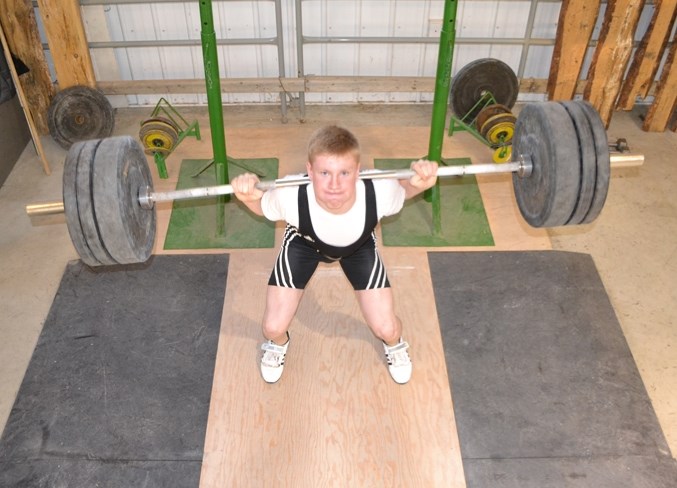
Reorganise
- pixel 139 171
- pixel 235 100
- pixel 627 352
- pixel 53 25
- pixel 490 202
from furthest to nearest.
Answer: pixel 235 100 → pixel 53 25 → pixel 490 202 → pixel 627 352 → pixel 139 171

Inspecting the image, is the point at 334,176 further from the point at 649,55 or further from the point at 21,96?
the point at 649,55

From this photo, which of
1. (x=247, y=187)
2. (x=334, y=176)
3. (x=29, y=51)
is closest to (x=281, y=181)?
(x=247, y=187)

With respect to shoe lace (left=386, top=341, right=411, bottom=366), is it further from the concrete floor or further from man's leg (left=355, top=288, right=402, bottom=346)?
the concrete floor

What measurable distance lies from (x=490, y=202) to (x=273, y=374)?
2.04 meters

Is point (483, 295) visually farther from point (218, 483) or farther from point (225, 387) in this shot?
point (218, 483)

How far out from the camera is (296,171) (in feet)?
14.9

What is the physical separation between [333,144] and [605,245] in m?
2.37

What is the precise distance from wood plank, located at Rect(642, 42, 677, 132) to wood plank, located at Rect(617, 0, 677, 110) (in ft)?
0.25

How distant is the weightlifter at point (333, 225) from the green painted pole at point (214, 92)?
111cm

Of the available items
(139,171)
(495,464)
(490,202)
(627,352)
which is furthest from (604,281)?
(139,171)

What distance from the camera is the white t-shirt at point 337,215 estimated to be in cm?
268

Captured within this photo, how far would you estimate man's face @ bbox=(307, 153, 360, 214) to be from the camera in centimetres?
240

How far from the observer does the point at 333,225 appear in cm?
269

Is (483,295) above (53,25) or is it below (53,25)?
below
